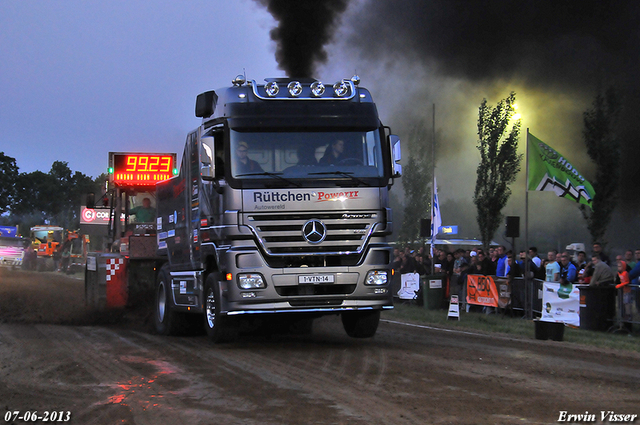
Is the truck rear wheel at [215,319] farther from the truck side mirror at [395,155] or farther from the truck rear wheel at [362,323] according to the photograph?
the truck side mirror at [395,155]

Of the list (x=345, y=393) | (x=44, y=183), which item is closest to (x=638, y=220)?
(x=345, y=393)

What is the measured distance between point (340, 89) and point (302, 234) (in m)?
2.36

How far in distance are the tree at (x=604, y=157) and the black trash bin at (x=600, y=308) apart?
21.7 m

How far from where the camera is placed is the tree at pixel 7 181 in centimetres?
10394

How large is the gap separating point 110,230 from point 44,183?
98701 millimetres

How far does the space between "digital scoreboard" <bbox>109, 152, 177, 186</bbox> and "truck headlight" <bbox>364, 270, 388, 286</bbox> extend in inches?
294

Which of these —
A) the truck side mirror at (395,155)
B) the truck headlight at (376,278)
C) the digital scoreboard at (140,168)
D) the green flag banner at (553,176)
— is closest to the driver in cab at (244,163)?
the truck side mirror at (395,155)

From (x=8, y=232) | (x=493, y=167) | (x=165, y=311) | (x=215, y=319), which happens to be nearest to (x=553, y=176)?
(x=165, y=311)

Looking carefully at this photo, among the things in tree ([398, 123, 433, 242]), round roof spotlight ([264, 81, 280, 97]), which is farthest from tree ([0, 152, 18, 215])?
round roof spotlight ([264, 81, 280, 97])

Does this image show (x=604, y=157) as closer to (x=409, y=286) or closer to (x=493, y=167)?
(x=493, y=167)

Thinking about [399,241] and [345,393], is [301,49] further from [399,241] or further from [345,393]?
[399,241]

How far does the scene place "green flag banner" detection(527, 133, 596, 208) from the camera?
1884 cm

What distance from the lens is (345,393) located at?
7.45 meters

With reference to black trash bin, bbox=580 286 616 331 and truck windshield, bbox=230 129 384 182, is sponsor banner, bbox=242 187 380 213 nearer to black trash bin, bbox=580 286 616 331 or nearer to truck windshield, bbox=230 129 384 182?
truck windshield, bbox=230 129 384 182
